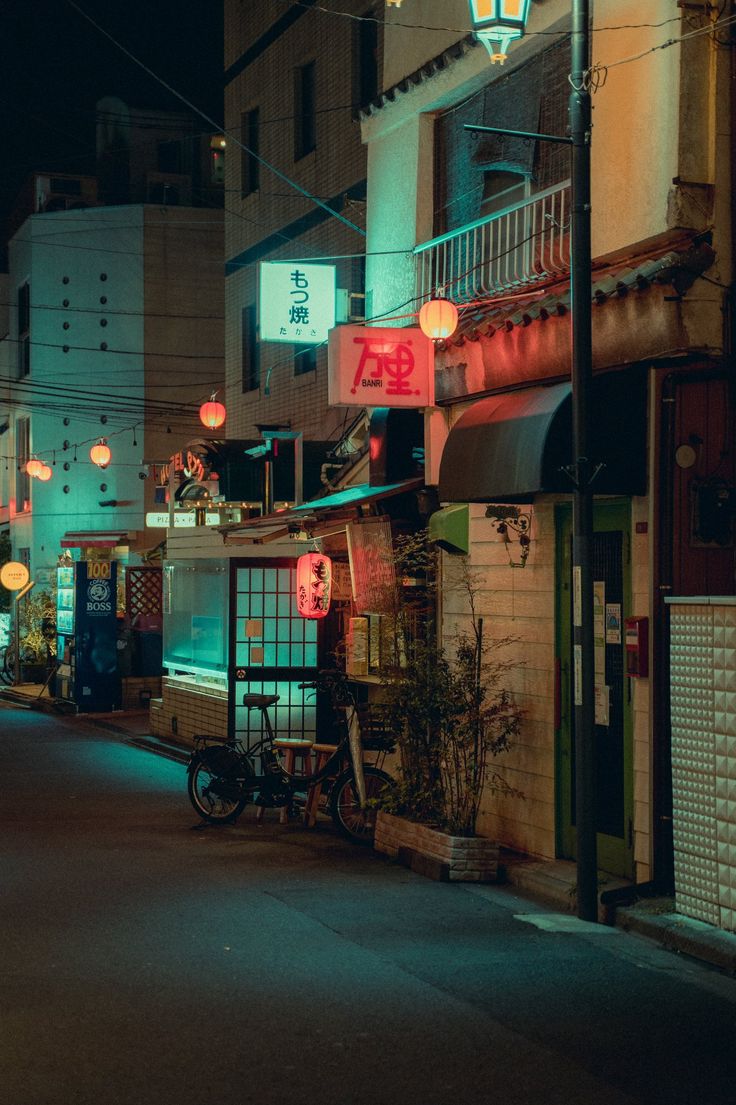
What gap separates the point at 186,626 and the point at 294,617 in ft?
12.5

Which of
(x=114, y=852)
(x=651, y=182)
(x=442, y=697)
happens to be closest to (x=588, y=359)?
(x=651, y=182)

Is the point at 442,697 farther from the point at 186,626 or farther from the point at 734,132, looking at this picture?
the point at 186,626

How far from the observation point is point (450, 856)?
36.3 ft

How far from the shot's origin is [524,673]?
12.1 m

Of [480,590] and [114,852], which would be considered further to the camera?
[480,590]

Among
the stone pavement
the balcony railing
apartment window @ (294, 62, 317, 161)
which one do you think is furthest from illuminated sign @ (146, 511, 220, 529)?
the stone pavement

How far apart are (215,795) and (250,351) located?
1340 centimetres

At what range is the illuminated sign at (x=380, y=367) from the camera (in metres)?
13.5

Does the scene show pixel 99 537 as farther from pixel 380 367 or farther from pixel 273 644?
pixel 380 367

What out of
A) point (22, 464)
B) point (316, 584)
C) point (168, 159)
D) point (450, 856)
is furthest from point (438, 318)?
point (168, 159)

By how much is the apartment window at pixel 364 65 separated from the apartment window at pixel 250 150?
13.6ft

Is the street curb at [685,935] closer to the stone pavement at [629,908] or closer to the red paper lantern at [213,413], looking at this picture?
the stone pavement at [629,908]

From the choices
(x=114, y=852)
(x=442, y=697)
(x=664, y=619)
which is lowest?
(x=114, y=852)

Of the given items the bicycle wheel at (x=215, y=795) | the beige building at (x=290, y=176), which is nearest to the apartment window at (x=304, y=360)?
the beige building at (x=290, y=176)
